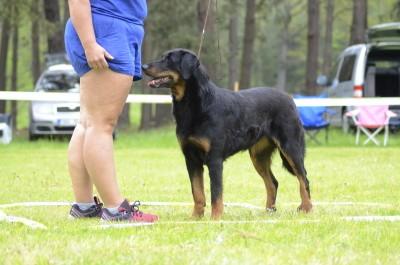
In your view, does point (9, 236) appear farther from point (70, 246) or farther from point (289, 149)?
point (289, 149)

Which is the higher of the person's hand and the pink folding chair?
the person's hand

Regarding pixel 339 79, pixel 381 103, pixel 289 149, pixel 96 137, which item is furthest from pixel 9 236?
pixel 339 79

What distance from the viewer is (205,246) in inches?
170

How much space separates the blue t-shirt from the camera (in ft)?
18.0

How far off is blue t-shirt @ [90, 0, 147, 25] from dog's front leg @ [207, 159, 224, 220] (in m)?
1.25

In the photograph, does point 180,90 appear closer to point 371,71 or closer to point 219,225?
point 219,225

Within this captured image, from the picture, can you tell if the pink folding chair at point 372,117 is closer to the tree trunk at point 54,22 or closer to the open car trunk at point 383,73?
the open car trunk at point 383,73

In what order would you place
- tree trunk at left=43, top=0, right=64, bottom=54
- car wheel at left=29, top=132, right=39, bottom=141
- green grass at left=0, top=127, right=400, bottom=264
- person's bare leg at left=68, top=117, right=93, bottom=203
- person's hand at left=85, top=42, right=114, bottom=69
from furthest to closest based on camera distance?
tree trunk at left=43, top=0, right=64, bottom=54 → car wheel at left=29, top=132, right=39, bottom=141 → person's bare leg at left=68, top=117, right=93, bottom=203 → person's hand at left=85, top=42, right=114, bottom=69 → green grass at left=0, top=127, right=400, bottom=264

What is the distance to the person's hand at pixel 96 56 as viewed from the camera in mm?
5316

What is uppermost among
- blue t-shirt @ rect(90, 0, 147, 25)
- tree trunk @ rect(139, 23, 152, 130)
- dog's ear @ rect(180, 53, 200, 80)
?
blue t-shirt @ rect(90, 0, 147, 25)

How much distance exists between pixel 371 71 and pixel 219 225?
46.1 ft

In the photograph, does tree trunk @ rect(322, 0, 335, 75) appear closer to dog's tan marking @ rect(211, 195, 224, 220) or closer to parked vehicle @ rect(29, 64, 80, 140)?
parked vehicle @ rect(29, 64, 80, 140)

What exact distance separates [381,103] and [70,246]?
12201 mm

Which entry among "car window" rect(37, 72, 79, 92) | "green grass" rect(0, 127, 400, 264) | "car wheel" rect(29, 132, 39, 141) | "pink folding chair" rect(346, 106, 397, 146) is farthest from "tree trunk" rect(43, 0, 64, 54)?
"green grass" rect(0, 127, 400, 264)
